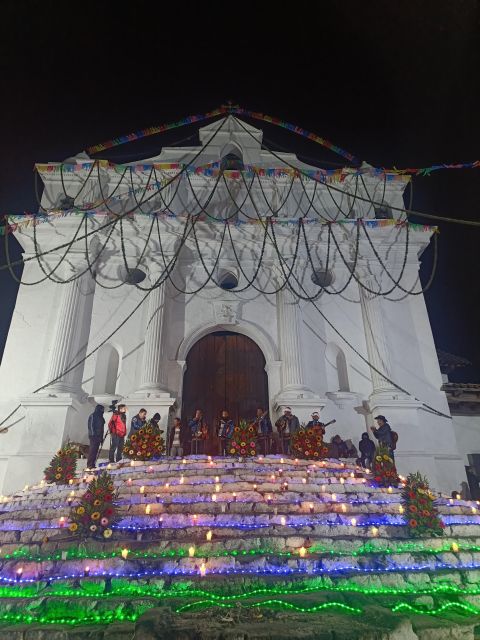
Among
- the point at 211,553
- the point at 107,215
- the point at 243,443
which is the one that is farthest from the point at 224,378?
the point at 211,553

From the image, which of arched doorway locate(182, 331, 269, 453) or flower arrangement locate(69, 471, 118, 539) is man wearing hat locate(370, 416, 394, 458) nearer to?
arched doorway locate(182, 331, 269, 453)

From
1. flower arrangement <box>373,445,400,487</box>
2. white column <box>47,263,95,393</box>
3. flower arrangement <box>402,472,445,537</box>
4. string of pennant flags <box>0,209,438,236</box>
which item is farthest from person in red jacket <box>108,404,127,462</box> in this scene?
string of pennant flags <box>0,209,438,236</box>

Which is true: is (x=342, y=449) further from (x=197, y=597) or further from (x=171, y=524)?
(x=197, y=597)

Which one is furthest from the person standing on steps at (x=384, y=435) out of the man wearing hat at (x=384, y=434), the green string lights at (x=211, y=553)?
the green string lights at (x=211, y=553)

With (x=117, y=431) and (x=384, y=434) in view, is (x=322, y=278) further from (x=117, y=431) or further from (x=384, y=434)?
(x=117, y=431)

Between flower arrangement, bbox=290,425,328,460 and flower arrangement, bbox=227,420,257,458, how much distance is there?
126 cm

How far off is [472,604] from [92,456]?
9.31 metres

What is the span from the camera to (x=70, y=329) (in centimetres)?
1473

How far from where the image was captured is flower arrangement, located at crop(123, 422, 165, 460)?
10.8 metres

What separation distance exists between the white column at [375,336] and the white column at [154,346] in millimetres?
8009

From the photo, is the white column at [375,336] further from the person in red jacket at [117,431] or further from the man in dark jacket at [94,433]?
the man in dark jacket at [94,433]

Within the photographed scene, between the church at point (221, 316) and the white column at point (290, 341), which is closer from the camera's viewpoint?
the church at point (221, 316)

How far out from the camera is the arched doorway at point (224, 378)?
1502 cm

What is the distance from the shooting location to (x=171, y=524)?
21.7 ft
